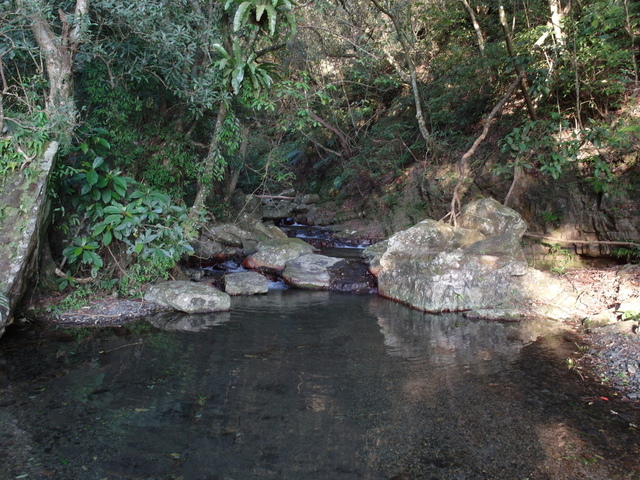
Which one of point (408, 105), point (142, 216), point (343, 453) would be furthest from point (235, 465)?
point (408, 105)

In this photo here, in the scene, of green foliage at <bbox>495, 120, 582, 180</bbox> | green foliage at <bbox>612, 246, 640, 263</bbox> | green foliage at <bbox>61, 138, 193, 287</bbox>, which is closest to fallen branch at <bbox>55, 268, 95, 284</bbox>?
green foliage at <bbox>61, 138, 193, 287</bbox>

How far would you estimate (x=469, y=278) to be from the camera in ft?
27.1

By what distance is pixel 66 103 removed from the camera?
659 centimetres

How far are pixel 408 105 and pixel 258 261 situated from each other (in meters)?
10.1

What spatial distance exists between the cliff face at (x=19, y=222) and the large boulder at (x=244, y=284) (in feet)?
12.6

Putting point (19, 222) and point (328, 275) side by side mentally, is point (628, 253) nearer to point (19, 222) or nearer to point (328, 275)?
point (328, 275)

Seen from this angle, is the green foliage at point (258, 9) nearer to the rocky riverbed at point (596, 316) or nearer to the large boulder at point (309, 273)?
the rocky riverbed at point (596, 316)

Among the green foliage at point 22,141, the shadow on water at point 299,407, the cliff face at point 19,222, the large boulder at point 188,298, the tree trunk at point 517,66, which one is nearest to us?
the shadow on water at point 299,407

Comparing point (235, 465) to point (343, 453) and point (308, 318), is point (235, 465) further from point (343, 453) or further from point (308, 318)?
point (308, 318)

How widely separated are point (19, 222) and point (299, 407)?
470cm

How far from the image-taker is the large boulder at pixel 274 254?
11102mm

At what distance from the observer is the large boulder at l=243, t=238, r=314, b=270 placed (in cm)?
1110

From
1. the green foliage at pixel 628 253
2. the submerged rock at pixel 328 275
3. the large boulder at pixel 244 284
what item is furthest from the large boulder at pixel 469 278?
the large boulder at pixel 244 284

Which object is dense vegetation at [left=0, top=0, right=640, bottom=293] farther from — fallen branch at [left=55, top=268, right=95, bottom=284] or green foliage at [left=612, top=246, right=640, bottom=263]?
green foliage at [left=612, top=246, right=640, bottom=263]
